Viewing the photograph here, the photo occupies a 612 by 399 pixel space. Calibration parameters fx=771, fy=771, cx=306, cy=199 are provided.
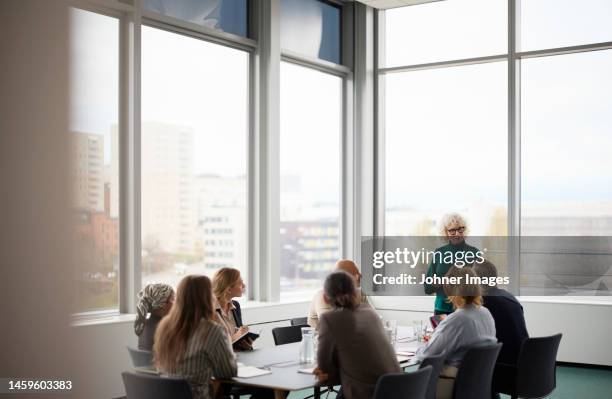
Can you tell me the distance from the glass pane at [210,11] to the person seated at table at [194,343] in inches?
151

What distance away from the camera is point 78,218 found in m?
6.37

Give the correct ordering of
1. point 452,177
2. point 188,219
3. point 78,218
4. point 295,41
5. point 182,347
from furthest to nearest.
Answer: point 452,177 → point 295,41 → point 188,219 → point 78,218 → point 182,347

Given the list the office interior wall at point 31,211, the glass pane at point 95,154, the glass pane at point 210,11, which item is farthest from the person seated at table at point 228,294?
the glass pane at point 210,11

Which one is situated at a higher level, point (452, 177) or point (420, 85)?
point (420, 85)

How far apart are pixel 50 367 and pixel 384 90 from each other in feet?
20.0

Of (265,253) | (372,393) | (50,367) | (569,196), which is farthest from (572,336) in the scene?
(50,367)

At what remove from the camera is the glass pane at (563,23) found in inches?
332

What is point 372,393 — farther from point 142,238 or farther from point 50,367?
point 142,238

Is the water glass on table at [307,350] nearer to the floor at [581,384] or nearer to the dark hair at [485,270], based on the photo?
the dark hair at [485,270]

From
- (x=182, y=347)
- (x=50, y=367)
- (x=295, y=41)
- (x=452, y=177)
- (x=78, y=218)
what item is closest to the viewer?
(x=182, y=347)

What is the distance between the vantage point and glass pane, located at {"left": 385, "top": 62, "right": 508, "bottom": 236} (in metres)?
9.13

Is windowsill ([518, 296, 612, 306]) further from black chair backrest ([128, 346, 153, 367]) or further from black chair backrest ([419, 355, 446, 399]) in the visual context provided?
black chair backrest ([128, 346, 153, 367])

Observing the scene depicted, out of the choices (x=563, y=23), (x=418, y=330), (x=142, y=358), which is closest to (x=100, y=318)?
(x=142, y=358)

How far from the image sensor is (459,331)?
15.4ft
